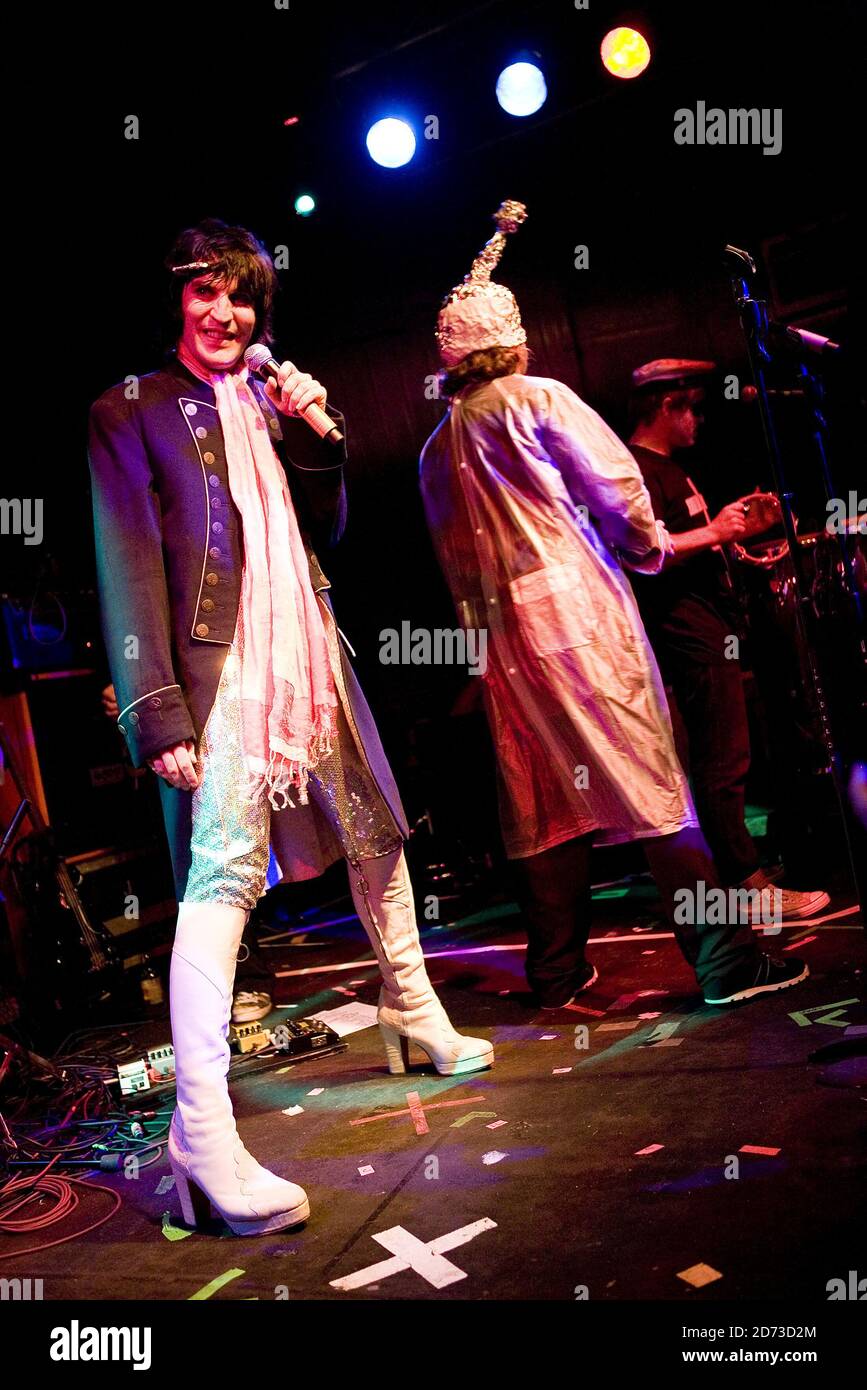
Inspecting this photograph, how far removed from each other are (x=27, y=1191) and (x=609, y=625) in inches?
94.7

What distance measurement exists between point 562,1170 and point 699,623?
2.57 m

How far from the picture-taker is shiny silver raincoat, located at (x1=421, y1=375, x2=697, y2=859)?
347 centimetres

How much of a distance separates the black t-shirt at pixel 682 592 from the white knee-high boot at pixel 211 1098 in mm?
2581

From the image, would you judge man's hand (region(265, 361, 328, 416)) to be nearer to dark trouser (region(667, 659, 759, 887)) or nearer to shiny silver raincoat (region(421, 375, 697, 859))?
shiny silver raincoat (region(421, 375, 697, 859))

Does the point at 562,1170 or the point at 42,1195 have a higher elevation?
the point at 562,1170

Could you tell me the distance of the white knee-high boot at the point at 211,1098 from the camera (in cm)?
239

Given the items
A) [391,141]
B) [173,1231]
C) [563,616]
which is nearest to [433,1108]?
[173,1231]

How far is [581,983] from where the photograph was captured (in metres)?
3.82

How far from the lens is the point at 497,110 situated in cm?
613

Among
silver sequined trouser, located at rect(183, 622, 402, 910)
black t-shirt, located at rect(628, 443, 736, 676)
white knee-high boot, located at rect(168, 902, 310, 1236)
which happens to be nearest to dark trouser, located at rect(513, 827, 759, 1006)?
black t-shirt, located at rect(628, 443, 736, 676)

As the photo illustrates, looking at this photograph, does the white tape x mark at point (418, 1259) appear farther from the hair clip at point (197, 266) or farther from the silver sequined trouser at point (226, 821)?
the hair clip at point (197, 266)

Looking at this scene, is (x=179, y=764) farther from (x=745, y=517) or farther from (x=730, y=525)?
(x=745, y=517)
